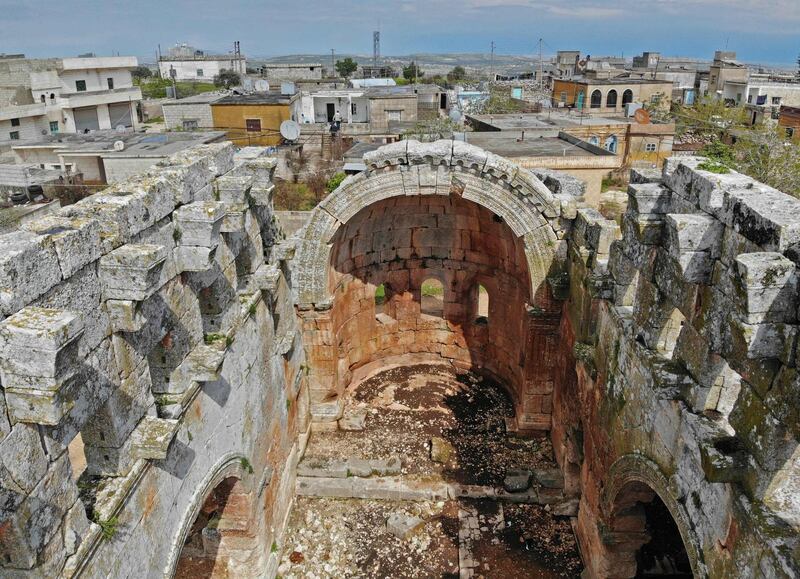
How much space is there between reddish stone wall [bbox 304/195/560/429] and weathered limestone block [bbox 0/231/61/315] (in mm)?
7868

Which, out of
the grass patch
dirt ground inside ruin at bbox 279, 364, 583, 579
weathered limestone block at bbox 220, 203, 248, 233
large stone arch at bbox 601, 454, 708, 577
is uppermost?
the grass patch

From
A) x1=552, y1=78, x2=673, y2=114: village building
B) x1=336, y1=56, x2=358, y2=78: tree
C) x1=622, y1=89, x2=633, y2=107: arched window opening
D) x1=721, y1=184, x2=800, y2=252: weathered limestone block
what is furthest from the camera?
x1=336, y1=56, x2=358, y2=78: tree

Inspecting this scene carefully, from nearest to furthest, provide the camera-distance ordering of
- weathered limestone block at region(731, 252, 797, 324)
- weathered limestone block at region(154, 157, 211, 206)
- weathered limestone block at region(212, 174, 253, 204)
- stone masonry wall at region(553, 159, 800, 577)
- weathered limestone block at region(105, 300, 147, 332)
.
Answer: weathered limestone block at region(731, 252, 797, 324), stone masonry wall at region(553, 159, 800, 577), weathered limestone block at region(105, 300, 147, 332), weathered limestone block at region(154, 157, 211, 206), weathered limestone block at region(212, 174, 253, 204)

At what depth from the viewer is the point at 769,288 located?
14.8 ft

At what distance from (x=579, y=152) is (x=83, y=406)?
18.6 m

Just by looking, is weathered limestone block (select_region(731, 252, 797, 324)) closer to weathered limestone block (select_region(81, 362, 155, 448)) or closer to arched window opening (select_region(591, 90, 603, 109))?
weathered limestone block (select_region(81, 362, 155, 448))

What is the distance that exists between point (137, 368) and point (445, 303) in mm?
10992

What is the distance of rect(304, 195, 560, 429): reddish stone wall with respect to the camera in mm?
12734

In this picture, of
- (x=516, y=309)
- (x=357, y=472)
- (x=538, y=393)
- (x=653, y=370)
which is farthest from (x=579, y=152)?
(x=653, y=370)

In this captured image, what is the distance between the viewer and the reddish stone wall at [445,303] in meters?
12.7

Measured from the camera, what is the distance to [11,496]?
4.08m

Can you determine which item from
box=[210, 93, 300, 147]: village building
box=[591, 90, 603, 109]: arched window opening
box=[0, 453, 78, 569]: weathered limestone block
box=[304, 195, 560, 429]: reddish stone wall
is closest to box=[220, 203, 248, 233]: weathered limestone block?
box=[0, 453, 78, 569]: weathered limestone block

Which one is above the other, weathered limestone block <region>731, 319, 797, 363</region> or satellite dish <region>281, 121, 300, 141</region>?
weathered limestone block <region>731, 319, 797, 363</region>

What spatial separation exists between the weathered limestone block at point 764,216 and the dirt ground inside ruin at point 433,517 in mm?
6971
